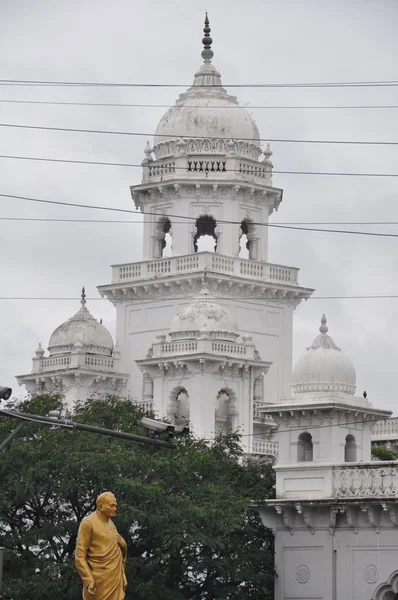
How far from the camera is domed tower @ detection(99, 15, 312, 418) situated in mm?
89750

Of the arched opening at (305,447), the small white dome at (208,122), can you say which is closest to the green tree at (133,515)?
the arched opening at (305,447)

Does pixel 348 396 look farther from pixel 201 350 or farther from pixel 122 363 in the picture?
pixel 122 363

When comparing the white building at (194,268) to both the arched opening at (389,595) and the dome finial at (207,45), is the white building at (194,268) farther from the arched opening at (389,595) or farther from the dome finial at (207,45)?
the arched opening at (389,595)

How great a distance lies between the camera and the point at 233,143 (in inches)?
3563

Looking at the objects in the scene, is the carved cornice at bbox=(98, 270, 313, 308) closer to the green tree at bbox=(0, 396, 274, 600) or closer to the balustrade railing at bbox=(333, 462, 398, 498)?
the green tree at bbox=(0, 396, 274, 600)

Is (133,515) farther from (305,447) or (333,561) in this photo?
(305,447)

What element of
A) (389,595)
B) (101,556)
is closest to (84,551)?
(101,556)

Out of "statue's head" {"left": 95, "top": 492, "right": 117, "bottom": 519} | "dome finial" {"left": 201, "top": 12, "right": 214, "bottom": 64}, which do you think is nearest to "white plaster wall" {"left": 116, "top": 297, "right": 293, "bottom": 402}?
"dome finial" {"left": 201, "top": 12, "right": 214, "bottom": 64}

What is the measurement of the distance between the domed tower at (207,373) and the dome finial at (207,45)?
1294 cm

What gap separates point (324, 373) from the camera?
6994cm

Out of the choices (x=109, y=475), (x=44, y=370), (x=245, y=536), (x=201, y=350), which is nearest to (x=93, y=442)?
(x=109, y=475)

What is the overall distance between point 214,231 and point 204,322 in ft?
28.0

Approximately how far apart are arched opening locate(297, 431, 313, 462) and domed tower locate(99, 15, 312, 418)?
61.8 ft

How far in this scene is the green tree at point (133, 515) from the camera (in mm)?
62625
